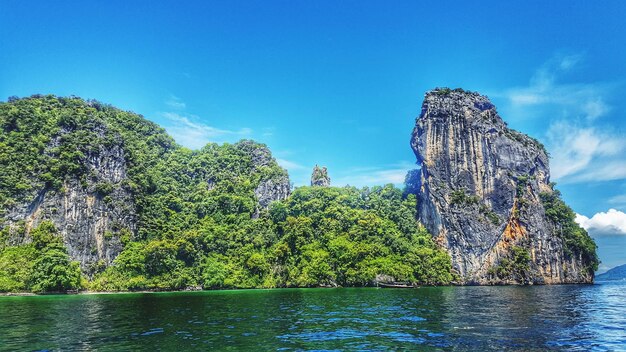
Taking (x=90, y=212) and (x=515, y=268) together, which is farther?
(x=515, y=268)

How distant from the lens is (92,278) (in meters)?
90.9

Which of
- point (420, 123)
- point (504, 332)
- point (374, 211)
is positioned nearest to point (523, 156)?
point (420, 123)

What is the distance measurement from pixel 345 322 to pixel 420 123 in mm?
121048

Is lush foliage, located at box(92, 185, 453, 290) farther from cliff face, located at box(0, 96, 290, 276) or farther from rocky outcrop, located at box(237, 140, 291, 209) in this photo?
rocky outcrop, located at box(237, 140, 291, 209)

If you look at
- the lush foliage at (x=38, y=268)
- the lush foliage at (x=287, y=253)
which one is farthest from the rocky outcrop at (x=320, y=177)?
the lush foliage at (x=38, y=268)

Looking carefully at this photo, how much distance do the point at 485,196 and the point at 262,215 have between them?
246 ft

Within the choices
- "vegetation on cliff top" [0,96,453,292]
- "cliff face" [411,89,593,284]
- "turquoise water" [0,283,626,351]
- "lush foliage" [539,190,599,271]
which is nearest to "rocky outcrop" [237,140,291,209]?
"vegetation on cliff top" [0,96,453,292]

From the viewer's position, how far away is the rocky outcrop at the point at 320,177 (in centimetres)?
17062

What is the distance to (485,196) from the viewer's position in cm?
12688

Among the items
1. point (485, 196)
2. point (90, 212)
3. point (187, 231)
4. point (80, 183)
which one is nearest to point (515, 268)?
point (485, 196)

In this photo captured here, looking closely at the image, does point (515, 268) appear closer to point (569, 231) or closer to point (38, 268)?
point (569, 231)

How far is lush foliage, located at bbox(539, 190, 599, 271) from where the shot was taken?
121375mm

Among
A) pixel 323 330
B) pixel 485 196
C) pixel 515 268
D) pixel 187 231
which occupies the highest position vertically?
pixel 485 196

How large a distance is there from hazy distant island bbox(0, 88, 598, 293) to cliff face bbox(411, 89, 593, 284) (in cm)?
39
